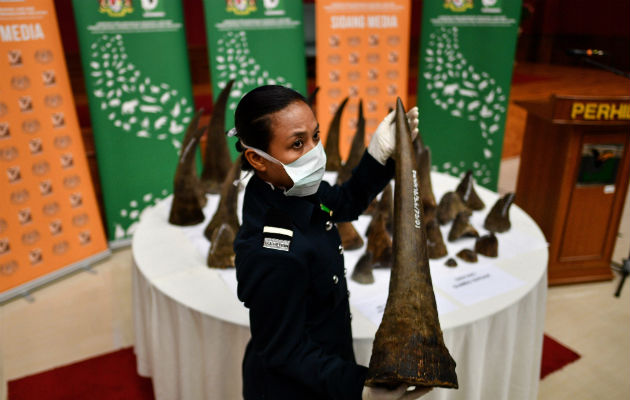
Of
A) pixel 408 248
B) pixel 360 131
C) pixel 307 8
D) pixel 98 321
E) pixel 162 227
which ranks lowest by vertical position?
pixel 98 321

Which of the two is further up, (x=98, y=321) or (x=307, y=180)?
(x=307, y=180)

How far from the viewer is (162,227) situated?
7.52 ft

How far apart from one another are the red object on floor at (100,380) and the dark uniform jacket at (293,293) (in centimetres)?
157

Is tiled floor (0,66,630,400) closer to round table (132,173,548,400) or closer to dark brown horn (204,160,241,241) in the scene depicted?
round table (132,173,548,400)

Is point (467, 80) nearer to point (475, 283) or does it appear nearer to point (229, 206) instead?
point (475, 283)

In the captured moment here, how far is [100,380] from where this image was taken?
96.8 inches

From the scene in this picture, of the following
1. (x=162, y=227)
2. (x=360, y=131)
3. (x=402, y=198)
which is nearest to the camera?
(x=402, y=198)

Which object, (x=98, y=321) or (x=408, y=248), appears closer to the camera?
(x=408, y=248)

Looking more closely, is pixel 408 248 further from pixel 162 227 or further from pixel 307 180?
pixel 162 227

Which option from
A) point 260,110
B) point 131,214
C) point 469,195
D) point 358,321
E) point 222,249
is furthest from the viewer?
point 131,214

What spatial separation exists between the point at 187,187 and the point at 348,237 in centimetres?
84

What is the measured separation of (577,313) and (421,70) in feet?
7.92

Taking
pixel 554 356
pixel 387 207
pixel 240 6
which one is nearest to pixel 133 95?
pixel 240 6

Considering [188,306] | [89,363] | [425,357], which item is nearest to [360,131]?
[188,306]
